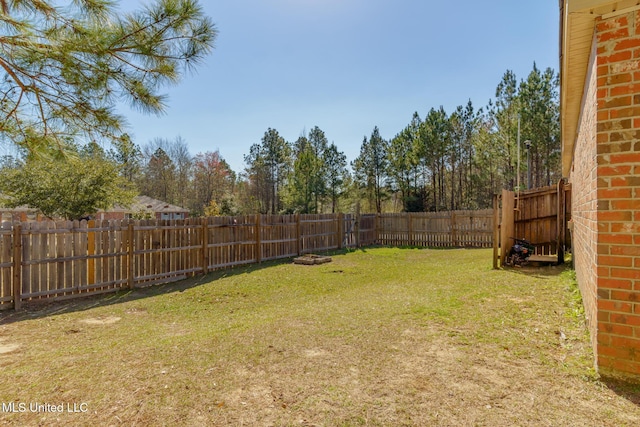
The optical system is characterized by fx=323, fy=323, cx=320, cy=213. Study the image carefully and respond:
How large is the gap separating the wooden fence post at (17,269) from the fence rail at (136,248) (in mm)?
13

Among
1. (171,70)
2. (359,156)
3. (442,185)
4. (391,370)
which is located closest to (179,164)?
(359,156)

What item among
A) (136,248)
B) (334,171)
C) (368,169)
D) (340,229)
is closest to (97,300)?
(136,248)

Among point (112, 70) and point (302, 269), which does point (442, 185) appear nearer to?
point (302, 269)

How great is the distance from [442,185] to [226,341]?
28971 millimetres

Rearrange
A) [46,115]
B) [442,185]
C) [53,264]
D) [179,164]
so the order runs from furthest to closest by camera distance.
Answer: [179,164] → [442,185] → [53,264] → [46,115]

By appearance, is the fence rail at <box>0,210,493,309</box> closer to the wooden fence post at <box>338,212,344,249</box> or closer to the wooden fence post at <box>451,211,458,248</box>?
the wooden fence post at <box>338,212,344,249</box>

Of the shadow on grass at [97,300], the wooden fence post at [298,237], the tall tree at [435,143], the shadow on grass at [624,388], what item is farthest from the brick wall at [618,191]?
the tall tree at [435,143]

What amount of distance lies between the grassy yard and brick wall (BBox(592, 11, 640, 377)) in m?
0.39

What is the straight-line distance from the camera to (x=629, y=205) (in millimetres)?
2223

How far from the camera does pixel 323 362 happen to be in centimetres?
305

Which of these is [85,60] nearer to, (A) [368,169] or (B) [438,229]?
(B) [438,229]

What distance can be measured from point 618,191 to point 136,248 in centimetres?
829

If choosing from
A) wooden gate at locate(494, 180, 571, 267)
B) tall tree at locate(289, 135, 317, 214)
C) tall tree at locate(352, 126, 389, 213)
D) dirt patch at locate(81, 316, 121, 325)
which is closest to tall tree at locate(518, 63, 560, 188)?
tall tree at locate(352, 126, 389, 213)

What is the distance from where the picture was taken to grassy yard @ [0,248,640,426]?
2215mm
